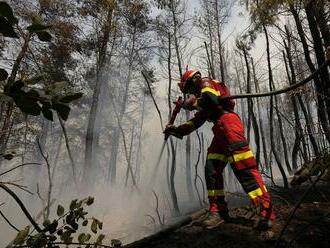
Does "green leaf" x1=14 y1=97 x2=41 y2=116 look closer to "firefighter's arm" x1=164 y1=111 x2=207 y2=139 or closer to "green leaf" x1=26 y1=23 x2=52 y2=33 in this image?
"green leaf" x1=26 y1=23 x2=52 y2=33

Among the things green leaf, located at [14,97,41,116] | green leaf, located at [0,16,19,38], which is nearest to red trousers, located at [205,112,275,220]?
green leaf, located at [14,97,41,116]

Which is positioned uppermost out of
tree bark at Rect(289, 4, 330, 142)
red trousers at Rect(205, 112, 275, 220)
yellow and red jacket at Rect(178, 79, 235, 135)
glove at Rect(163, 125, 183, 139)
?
tree bark at Rect(289, 4, 330, 142)

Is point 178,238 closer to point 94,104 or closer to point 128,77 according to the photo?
point 94,104

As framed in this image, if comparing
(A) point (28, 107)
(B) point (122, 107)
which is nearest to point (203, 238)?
(A) point (28, 107)

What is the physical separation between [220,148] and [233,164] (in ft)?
1.40

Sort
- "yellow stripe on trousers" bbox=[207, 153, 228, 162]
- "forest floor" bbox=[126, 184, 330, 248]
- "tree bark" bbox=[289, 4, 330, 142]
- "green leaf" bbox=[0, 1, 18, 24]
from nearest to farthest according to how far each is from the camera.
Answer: "green leaf" bbox=[0, 1, 18, 24], "forest floor" bbox=[126, 184, 330, 248], "yellow stripe on trousers" bbox=[207, 153, 228, 162], "tree bark" bbox=[289, 4, 330, 142]

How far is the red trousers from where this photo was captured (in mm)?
3242

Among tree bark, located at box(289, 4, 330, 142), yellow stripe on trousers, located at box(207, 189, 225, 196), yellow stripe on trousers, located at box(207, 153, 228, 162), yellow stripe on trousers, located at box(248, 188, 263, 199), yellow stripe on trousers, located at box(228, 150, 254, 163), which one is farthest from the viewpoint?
tree bark, located at box(289, 4, 330, 142)

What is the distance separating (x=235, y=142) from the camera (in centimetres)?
343

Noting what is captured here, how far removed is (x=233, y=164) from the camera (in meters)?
3.43

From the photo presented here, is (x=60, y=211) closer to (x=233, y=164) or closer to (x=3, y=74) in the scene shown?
(x=3, y=74)

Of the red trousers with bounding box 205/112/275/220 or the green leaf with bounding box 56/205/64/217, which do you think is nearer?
the green leaf with bounding box 56/205/64/217

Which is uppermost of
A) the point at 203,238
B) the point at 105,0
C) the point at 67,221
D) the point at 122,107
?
the point at 105,0

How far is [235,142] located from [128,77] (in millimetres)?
15968
